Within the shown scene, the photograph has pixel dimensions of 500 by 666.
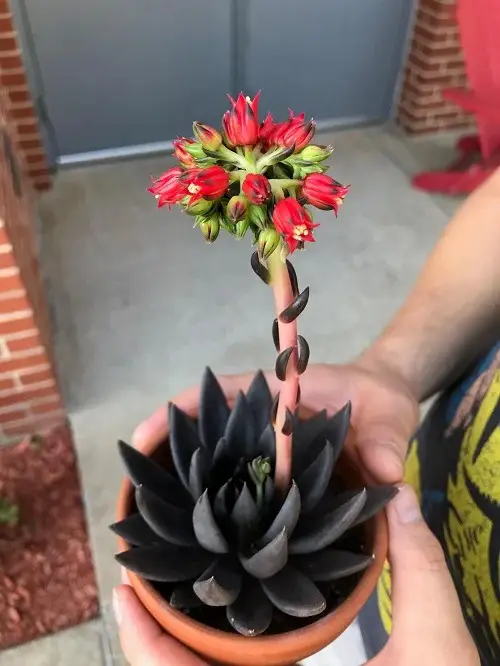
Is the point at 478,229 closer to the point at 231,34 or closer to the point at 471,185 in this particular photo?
the point at 471,185

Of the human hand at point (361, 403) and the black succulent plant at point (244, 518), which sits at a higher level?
the black succulent plant at point (244, 518)

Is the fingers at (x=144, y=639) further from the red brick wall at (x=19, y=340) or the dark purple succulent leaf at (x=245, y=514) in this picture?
the red brick wall at (x=19, y=340)

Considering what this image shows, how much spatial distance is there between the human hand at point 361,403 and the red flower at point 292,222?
1.06 ft

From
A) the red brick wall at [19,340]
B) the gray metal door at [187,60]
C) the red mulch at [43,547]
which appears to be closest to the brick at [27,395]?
the red brick wall at [19,340]

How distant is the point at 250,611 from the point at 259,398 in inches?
7.0

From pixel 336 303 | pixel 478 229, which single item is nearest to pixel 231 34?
pixel 336 303

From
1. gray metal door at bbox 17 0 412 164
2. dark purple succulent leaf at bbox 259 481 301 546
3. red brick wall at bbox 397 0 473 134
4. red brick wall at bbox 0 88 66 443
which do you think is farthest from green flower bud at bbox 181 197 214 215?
red brick wall at bbox 397 0 473 134

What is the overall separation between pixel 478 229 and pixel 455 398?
20 centimetres

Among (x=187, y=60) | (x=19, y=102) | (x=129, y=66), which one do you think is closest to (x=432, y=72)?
(x=187, y=60)

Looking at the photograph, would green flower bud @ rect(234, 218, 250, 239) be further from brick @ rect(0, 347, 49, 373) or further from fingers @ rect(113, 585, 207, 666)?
brick @ rect(0, 347, 49, 373)

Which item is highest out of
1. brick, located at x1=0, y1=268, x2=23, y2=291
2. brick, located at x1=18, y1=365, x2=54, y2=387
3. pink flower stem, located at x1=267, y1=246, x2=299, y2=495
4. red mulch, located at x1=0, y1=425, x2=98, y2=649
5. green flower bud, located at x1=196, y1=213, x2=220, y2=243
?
green flower bud, located at x1=196, y1=213, x2=220, y2=243

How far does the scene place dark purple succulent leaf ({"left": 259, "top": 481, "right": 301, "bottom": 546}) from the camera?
0.46 metres

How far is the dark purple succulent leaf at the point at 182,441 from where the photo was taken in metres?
0.54

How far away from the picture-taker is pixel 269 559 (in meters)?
0.46
